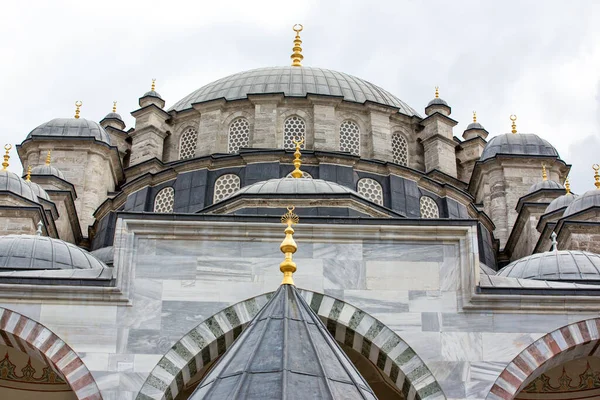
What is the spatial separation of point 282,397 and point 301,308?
177cm

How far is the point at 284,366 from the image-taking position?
7.97 metres

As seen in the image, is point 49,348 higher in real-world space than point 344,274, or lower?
lower

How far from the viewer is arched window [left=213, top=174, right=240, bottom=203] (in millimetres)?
23281

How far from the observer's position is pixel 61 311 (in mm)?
14070

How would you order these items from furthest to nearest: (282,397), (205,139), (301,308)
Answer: (205,139) < (301,308) < (282,397)

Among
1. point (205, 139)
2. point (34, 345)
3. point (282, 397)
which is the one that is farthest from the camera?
point (205, 139)

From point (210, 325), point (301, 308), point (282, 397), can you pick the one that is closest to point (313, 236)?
point (210, 325)

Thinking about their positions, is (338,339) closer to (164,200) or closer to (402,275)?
(402,275)

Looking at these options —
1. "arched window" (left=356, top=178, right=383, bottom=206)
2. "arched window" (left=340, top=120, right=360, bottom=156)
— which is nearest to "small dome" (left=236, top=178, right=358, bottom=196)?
"arched window" (left=356, top=178, right=383, bottom=206)

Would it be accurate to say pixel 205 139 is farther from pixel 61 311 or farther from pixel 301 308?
pixel 301 308

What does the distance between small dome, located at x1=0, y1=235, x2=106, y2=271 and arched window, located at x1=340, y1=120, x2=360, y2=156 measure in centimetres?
941

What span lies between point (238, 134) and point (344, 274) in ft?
A: 38.9

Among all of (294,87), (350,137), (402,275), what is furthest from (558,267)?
(294,87)

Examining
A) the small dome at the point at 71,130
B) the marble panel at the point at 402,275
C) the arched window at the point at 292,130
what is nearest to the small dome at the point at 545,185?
the arched window at the point at 292,130
